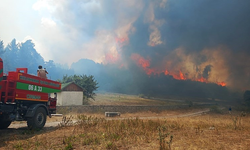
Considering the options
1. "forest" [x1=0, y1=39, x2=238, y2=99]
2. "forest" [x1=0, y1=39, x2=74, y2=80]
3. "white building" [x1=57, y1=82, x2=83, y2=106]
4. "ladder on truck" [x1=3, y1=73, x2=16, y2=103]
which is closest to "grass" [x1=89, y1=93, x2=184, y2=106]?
"white building" [x1=57, y1=82, x2=83, y2=106]

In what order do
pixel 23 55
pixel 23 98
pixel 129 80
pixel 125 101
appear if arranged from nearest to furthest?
pixel 23 98 < pixel 125 101 < pixel 129 80 < pixel 23 55

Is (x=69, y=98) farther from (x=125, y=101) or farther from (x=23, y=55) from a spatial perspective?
(x=23, y=55)

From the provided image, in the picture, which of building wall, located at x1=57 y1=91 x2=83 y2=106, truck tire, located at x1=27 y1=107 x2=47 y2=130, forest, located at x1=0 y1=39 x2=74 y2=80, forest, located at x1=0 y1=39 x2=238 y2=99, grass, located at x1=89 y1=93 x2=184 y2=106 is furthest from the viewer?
forest, located at x1=0 y1=39 x2=74 y2=80

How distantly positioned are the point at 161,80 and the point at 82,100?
48.7m

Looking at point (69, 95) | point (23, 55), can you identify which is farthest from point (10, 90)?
point (23, 55)

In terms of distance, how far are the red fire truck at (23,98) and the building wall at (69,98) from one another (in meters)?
20.2

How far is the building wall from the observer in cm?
3064

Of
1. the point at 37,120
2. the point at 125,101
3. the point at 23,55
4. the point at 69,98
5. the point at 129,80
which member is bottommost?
the point at 37,120

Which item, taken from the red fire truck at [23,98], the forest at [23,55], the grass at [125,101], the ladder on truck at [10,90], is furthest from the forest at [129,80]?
the ladder on truck at [10,90]

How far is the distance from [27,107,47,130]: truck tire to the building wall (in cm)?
2087

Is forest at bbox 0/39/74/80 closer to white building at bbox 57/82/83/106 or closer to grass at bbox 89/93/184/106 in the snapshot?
grass at bbox 89/93/184/106

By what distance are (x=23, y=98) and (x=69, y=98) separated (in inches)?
897

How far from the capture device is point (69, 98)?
103 feet

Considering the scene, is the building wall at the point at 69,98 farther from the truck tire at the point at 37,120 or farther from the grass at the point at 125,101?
the truck tire at the point at 37,120
